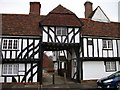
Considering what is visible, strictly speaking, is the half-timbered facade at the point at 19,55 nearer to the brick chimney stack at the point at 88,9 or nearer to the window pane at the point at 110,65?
the window pane at the point at 110,65

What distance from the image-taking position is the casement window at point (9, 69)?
59.6 feet

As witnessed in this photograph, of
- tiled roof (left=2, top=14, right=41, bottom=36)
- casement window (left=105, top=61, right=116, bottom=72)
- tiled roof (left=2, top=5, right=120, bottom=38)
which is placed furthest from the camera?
casement window (left=105, top=61, right=116, bottom=72)

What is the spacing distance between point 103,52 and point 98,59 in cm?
103

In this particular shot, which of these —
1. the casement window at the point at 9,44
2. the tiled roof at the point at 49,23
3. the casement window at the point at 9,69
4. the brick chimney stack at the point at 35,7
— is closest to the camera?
the casement window at the point at 9,69

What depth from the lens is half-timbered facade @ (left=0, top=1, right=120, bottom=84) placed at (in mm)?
18328

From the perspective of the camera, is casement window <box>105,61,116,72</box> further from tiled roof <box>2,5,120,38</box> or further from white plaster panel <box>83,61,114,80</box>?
tiled roof <box>2,5,120,38</box>

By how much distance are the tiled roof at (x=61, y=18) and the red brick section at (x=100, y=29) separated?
1.26 meters

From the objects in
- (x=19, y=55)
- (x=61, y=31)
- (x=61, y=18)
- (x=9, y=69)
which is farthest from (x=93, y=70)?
(x=9, y=69)

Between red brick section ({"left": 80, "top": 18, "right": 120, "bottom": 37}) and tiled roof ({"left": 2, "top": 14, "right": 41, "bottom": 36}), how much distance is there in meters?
5.07

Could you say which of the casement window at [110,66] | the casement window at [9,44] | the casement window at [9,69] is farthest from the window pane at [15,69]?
the casement window at [110,66]

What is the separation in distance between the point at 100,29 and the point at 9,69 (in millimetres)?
10687

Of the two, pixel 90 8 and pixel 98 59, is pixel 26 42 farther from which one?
pixel 90 8

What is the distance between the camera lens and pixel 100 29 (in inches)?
851

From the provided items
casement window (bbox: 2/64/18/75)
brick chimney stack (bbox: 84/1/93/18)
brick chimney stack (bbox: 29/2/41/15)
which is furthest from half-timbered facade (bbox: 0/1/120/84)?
brick chimney stack (bbox: 84/1/93/18)
